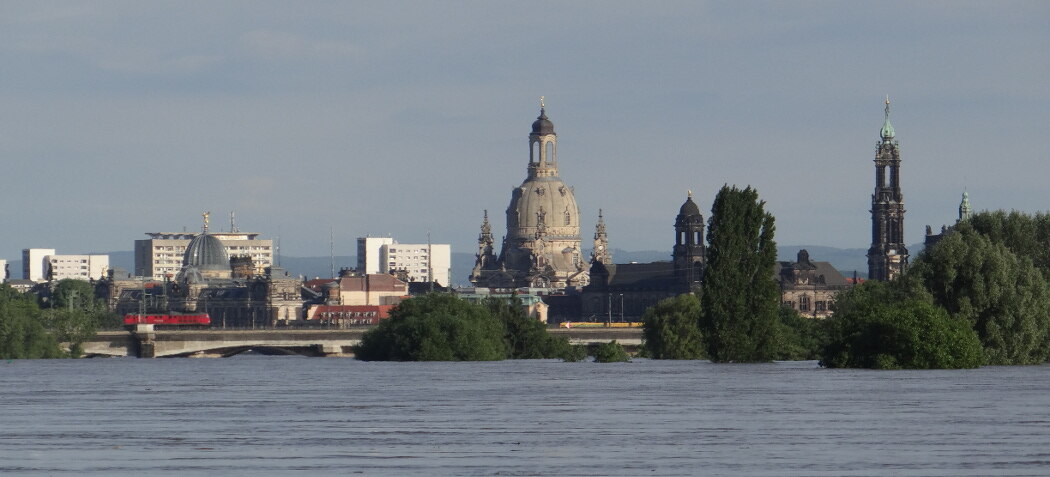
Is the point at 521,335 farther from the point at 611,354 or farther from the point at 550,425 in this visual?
the point at 550,425

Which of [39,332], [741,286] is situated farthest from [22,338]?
[741,286]

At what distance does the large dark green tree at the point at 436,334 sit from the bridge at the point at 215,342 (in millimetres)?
33514

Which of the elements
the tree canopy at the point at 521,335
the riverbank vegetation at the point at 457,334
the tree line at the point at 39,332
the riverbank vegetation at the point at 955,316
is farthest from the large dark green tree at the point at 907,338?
the tree line at the point at 39,332

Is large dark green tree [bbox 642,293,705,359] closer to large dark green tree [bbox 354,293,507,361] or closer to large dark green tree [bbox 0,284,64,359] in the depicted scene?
large dark green tree [bbox 354,293,507,361]

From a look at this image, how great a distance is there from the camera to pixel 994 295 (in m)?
97.6

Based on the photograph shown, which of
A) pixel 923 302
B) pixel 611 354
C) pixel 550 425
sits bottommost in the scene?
pixel 550 425

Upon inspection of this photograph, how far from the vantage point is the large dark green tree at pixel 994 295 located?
3853 inches

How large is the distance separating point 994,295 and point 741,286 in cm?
1386

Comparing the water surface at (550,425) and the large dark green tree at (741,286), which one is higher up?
the large dark green tree at (741,286)

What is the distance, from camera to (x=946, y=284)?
99562mm

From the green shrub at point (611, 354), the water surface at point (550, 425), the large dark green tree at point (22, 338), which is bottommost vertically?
the water surface at point (550, 425)

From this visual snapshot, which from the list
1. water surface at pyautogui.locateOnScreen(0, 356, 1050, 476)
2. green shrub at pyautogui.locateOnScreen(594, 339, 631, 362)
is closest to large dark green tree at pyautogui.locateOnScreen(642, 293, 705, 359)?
green shrub at pyautogui.locateOnScreen(594, 339, 631, 362)

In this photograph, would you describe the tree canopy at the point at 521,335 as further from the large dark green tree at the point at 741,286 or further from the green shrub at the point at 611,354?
the large dark green tree at the point at 741,286

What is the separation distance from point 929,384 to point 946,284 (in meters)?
20.3
